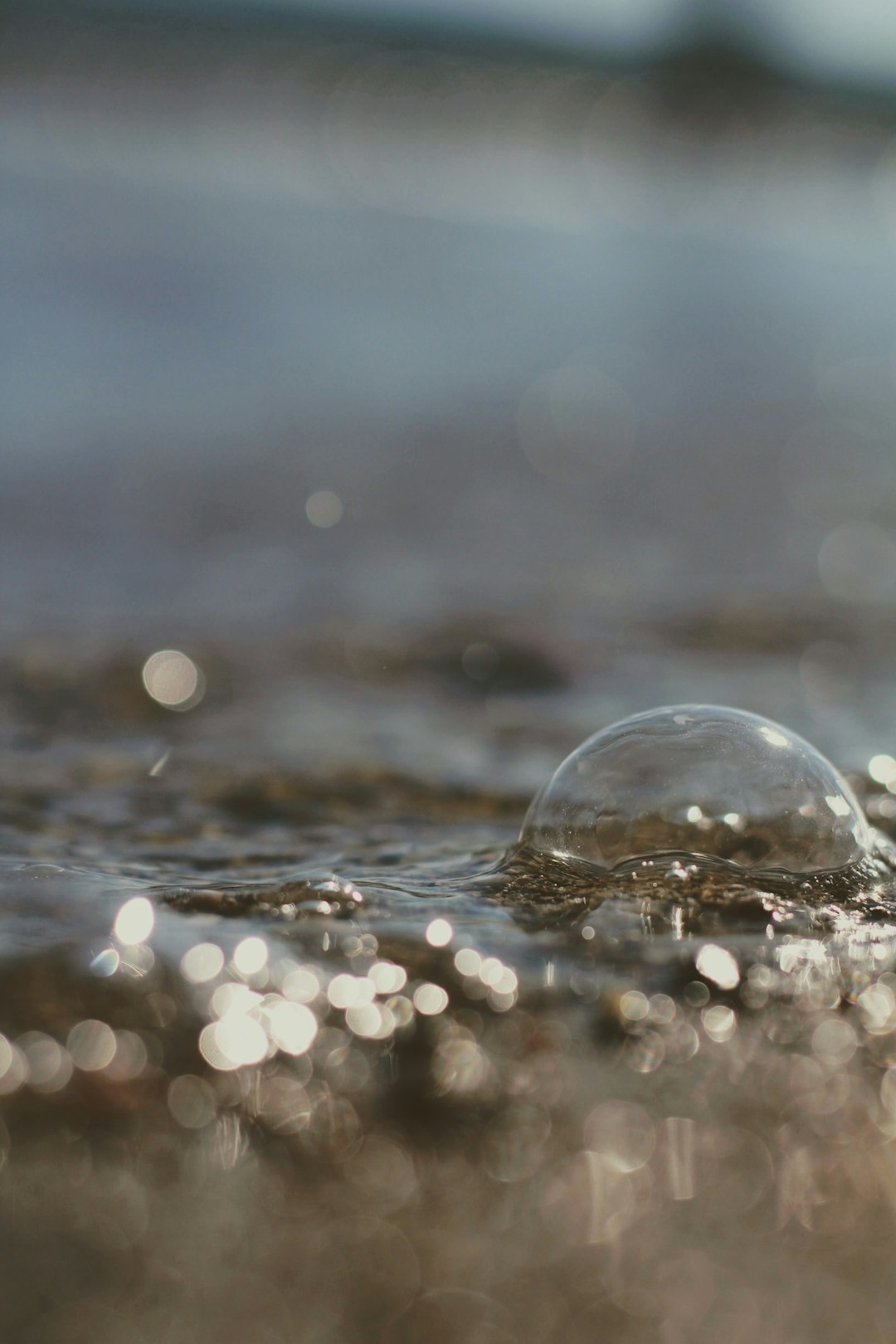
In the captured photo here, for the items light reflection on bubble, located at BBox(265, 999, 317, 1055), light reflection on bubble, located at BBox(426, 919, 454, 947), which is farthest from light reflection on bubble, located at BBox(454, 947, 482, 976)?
light reflection on bubble, located at BBox(265, 999, 317, 1055)

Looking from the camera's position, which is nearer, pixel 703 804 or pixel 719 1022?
pixel 719 1022

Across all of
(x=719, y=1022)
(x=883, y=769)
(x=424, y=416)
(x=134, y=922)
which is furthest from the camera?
(x=424, y=416)

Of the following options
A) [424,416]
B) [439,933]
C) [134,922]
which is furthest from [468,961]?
[424,416]

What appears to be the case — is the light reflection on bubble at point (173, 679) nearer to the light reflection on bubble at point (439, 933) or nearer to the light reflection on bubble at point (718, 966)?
the light reflection on bubble at point (439, 933)

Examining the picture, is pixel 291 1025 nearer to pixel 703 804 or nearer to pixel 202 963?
pixel 202 963

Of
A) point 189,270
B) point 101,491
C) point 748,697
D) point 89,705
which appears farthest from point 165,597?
point 189,270

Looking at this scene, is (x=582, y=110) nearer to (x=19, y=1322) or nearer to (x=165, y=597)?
(x=165, y=597)

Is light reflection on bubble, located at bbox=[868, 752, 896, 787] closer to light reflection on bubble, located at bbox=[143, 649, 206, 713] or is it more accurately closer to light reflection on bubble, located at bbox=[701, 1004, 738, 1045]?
light reflection on bubble, located at bbox=[701, 1004, 738, 1045]
